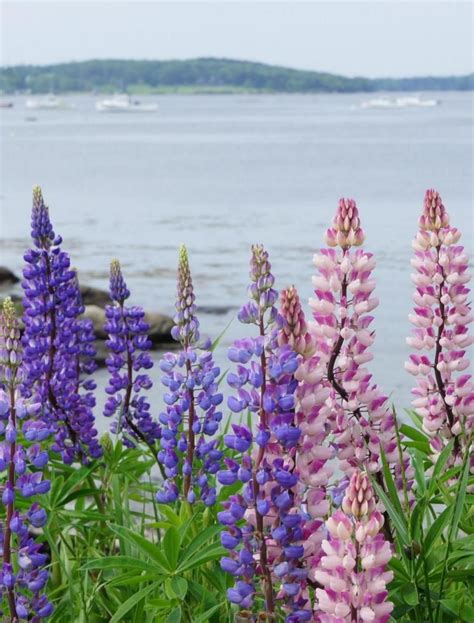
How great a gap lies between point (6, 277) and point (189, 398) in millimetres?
13690

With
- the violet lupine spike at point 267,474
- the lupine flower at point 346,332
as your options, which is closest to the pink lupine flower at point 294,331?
the violet lupine spike at point 267,474

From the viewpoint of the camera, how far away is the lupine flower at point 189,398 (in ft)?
10.8

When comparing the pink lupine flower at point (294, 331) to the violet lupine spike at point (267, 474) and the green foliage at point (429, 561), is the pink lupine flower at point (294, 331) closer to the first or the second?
the violet lupine spike at point (267, 474)

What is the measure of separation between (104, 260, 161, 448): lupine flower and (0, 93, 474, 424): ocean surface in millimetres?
6116

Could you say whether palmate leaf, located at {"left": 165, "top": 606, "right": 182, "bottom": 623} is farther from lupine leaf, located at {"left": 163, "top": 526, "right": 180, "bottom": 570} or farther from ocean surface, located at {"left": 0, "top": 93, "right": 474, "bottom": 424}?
ocean surface, located at {"left": 0, "top": 93, "right": 474, "bottom": 424}

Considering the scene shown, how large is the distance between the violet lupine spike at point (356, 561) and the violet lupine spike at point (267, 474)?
31 cm

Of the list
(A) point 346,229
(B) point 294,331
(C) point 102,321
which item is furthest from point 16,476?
(C) point 102,321

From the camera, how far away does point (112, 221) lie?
2644 cm

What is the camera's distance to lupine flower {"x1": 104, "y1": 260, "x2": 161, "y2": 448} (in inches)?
177

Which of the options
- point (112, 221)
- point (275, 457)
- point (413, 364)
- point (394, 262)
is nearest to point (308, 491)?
point (275, 457)

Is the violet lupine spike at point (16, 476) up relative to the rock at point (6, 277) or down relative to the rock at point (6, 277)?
up

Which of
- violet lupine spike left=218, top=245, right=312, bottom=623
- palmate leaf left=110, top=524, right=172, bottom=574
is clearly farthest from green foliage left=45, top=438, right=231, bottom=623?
violet lupine spike left=218, top=245, right=312, bottom=623

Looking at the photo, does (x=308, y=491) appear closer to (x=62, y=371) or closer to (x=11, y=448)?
(x=11, y=448)

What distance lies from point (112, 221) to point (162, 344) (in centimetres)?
1365
